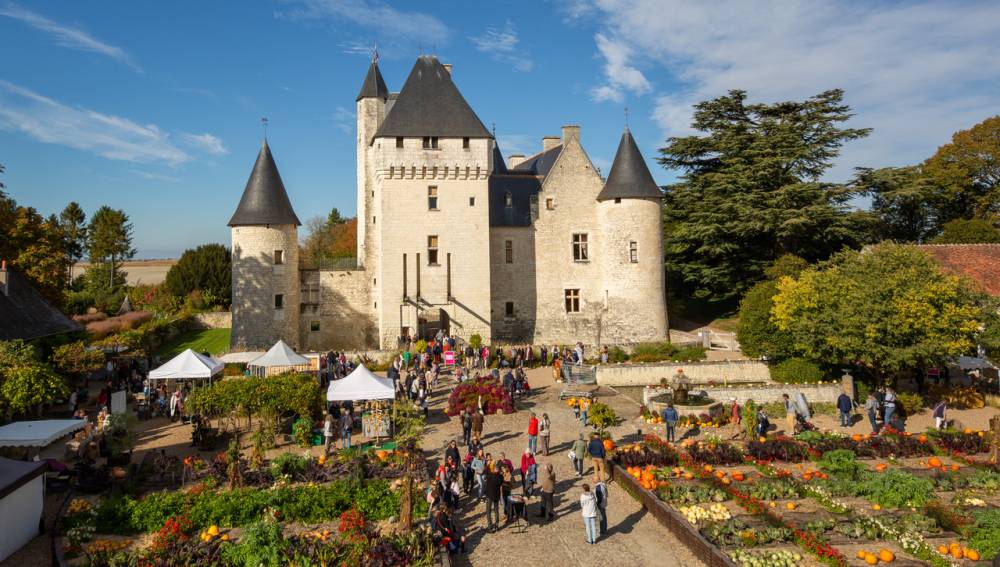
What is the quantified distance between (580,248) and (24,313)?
2273cm

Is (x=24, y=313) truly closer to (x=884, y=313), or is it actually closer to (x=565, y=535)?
(x=565, y=535)

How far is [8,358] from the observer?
1539cm

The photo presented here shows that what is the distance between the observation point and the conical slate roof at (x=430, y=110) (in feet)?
95.7

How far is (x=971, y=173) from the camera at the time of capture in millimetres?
40812

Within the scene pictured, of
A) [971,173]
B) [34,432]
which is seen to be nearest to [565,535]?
[34,432]

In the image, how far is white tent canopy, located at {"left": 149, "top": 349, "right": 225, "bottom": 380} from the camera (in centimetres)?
1805

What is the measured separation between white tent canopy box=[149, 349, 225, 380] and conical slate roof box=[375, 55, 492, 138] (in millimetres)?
13953

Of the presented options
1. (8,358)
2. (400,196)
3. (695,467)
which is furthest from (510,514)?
(400,196)

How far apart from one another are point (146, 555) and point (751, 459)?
11254 millimetres

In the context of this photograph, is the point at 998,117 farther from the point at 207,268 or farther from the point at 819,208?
the point at 207,268

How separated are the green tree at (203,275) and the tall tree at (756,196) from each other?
30830mm

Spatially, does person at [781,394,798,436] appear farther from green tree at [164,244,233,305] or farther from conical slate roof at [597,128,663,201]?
green tree at [164,244,233,305]

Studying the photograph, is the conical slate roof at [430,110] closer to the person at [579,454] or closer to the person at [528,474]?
the person at [579,454]

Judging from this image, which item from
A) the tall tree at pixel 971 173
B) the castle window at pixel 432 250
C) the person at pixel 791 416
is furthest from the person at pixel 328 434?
the tall tree at pixel 971 173
